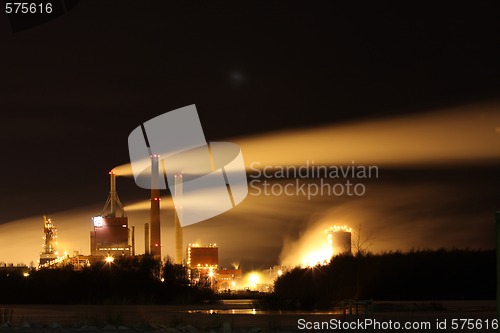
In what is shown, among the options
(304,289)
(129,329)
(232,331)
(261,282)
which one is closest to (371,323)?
(232,331)

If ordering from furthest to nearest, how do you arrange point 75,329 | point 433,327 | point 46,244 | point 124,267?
point 46,244
point 124,267
point 433,327
point 75,329

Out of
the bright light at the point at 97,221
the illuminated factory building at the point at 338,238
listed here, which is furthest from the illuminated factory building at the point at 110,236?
the illuminated factory building at the point at 338,238

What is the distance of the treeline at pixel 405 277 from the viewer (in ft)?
194

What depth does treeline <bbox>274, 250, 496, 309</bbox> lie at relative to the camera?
5922 centimetres

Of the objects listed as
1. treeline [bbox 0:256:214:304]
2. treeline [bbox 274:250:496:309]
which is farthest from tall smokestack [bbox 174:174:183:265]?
treeline [bbox 274:250:496:309]

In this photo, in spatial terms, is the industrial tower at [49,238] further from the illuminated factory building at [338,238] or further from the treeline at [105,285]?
the treeline at [105,285]

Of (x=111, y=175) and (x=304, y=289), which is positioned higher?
(x=111, y=175)

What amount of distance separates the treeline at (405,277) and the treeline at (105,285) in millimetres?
8727

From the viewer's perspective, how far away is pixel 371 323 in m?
30.9

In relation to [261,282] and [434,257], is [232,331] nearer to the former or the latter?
[434,257]

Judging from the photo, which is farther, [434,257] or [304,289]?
[434,257]

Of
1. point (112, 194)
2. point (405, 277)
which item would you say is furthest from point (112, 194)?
point (405, 277)

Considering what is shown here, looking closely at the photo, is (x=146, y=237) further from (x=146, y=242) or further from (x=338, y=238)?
(x=338, y=238)

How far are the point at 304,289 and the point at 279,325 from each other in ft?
87.8
